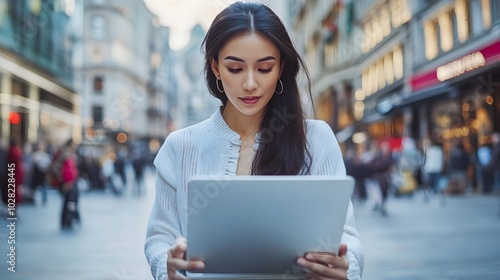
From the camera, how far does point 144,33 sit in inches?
1879

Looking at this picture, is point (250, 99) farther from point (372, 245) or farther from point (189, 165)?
point (372, 245)

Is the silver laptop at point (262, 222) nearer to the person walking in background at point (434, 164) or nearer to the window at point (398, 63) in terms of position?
the person walking in background at point (434, 164)

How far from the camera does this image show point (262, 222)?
3.83ft

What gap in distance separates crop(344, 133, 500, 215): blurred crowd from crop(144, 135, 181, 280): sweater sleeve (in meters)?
8.92

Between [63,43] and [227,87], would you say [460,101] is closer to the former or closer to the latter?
[227,87]

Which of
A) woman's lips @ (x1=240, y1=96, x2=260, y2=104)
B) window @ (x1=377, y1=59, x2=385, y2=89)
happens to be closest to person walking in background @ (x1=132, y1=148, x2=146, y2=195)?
window @ (x1=377, y1=59, x2=385, y2=89)

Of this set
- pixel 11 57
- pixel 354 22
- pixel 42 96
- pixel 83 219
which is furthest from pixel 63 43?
pixel 83 219

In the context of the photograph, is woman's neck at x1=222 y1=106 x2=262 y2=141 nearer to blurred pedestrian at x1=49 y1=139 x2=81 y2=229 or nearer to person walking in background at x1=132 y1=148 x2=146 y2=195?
blurred pedestrian at x1=49 y1=139 x2=81 y2=229

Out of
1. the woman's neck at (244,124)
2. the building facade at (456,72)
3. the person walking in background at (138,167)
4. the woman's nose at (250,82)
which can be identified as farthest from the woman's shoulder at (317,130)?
the person walking in background at (138,167)

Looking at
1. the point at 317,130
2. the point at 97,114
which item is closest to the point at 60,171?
the point at 317,130

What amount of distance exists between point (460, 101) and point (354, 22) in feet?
14.0

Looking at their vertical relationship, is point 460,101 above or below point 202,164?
above

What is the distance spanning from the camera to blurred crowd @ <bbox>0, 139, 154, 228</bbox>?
26.5 feet

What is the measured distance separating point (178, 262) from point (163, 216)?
263mm
